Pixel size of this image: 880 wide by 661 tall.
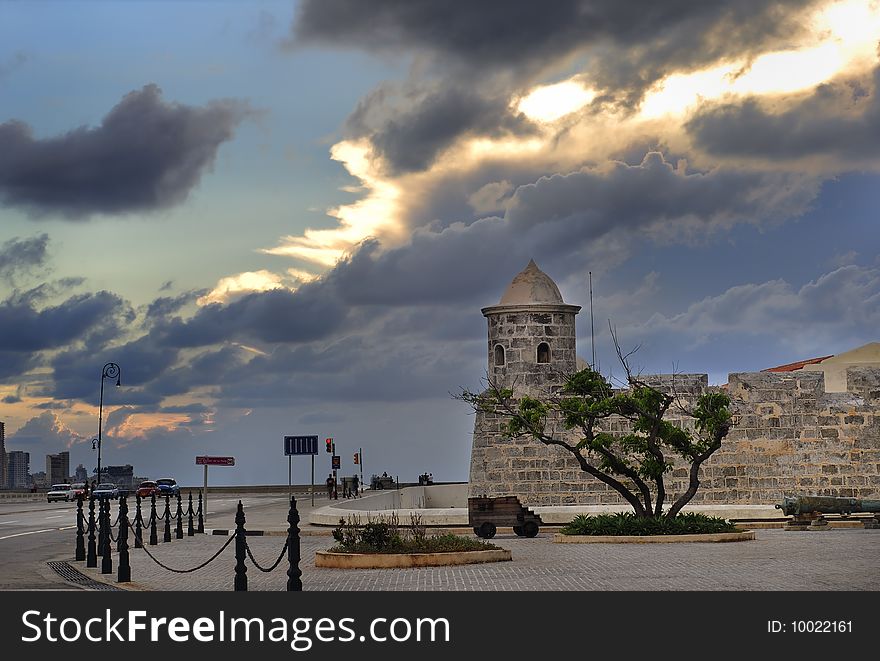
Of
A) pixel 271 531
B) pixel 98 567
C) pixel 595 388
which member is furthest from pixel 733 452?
pixel 98 567

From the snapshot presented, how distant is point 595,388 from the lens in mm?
27750

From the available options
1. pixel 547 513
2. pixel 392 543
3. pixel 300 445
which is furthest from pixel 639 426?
pixel 300 445

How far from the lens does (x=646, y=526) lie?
2550 centimetres

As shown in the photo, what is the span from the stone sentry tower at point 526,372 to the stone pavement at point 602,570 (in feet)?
31.2

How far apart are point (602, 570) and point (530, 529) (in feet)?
31.7

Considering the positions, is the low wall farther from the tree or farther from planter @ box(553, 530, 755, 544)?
planter @ box(553, 530, 755, 544)

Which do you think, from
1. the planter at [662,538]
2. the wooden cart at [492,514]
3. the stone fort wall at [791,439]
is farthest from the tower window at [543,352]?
the planter at [662,538]

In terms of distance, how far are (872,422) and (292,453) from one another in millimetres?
21002

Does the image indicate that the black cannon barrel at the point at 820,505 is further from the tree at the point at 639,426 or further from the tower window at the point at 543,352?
the tower window at the point at 543,352

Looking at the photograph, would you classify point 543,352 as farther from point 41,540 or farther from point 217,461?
point 41,540

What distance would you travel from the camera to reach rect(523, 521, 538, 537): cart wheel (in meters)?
27.9

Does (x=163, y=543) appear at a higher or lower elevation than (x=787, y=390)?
lower
